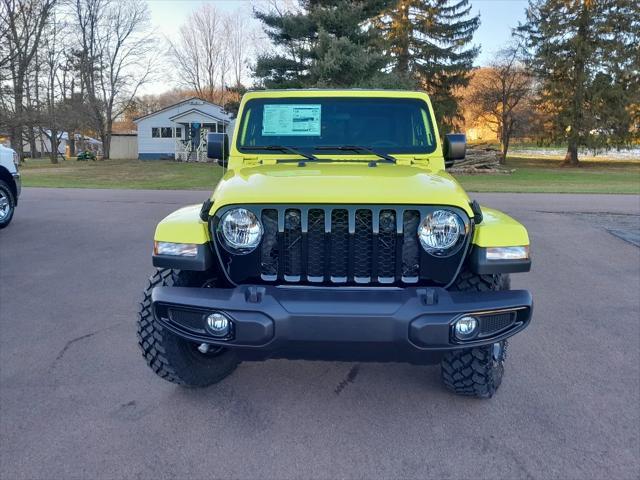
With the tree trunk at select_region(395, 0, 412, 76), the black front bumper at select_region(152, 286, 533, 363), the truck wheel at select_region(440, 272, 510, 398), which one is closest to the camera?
the black front bumper at select_region(152, 286, 533, 363)

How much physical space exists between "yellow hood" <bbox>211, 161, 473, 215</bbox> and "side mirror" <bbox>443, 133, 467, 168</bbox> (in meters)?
0.96

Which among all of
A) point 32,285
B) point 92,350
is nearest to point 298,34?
point 32,285

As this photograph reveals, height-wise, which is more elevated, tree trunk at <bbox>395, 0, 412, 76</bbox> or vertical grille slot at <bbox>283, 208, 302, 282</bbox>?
tree trunk at <bbox>395, 0, 412, 76</bbox>

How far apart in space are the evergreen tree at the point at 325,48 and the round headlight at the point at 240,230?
21.7 m

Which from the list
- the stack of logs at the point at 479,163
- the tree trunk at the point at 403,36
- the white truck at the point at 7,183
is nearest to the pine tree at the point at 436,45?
the tree trunk at the point at 403,36

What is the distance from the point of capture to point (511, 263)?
9.27ft

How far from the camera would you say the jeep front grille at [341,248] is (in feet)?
9.28

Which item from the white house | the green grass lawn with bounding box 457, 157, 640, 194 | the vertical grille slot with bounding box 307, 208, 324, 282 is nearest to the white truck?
the vertical grille slot with bounding box 307, 208, 324, 282

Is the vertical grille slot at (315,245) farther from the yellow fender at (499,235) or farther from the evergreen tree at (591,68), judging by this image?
the evergreen tree at (591,68)

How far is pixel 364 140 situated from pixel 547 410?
2.27 m

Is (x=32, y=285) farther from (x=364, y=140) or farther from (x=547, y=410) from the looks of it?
(x=547, y=410)

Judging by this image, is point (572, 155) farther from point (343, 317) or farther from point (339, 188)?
point (343, 317)

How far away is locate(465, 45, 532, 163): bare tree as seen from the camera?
1668 inches

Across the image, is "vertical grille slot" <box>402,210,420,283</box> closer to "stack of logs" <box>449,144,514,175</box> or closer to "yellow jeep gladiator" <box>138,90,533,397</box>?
"yellow jeep gladiator" <box>138,90,533,397</box>
